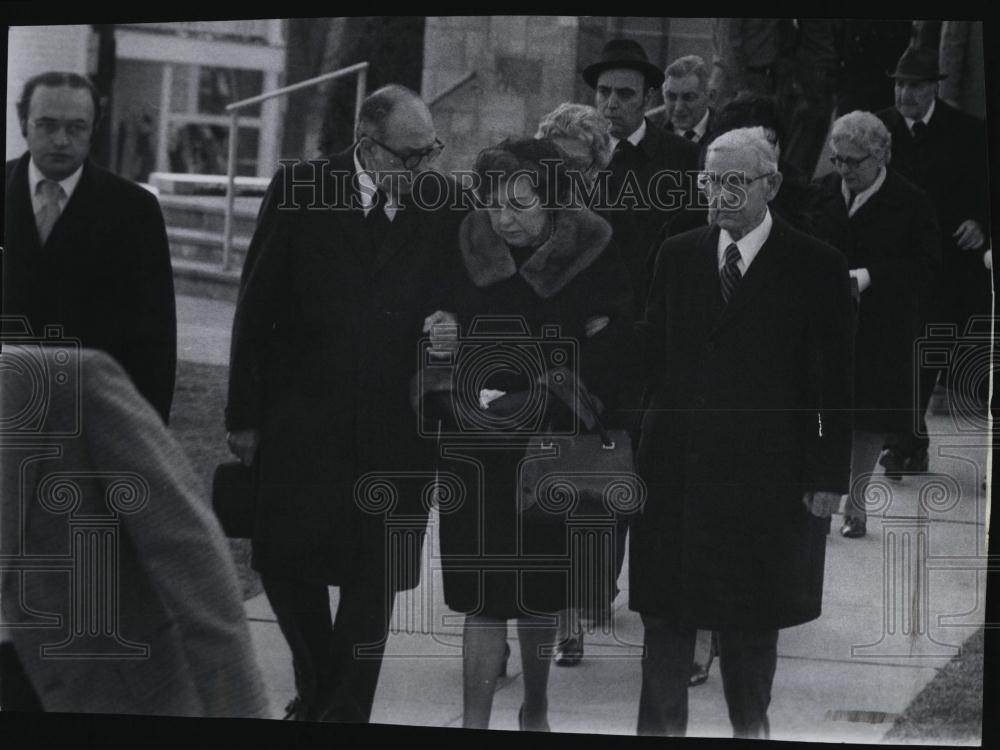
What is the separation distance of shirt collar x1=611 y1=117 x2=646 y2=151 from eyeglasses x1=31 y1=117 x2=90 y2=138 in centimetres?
163

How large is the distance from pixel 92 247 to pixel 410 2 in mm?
1253

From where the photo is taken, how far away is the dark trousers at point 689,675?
4.76 meters

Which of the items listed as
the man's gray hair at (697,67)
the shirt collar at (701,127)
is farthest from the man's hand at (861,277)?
the man's gray hair at (697,67)

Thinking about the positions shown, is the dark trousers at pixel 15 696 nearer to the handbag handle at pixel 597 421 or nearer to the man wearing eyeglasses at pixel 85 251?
the man wearing eyeglasses at pixel 85 251

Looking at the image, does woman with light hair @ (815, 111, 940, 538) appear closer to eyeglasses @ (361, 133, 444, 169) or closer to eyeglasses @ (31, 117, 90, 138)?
eyeglasses @ (361, 133, 444, 169)

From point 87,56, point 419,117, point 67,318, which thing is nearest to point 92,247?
point 67,318

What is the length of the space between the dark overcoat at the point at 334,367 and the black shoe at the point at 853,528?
4.17ft

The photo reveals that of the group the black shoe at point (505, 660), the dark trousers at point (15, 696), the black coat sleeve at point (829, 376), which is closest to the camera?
the dark trousers at point (15, 696)

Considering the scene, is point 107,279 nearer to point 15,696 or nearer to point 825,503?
point 15,696

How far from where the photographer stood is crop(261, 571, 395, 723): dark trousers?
16.1 feet

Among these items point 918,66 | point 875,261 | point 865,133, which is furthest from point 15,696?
point 918,66

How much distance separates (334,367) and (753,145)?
4.71 ft

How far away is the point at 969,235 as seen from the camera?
475cm

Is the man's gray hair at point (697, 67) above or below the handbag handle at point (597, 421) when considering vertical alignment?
above
